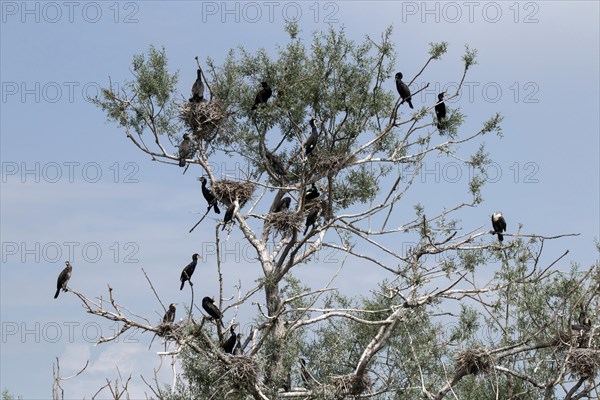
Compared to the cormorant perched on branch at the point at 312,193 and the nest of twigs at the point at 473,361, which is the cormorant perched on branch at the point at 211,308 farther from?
the nest of twigs at the point at 473,361

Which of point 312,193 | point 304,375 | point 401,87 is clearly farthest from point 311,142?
point 304,375

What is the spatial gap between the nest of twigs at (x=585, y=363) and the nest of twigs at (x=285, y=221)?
550 cm

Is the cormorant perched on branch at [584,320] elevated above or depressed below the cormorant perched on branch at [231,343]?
below

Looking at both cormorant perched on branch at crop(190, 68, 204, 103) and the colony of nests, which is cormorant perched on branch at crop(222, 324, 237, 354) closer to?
the colony of nests

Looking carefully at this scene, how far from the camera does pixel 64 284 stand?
1741 cm

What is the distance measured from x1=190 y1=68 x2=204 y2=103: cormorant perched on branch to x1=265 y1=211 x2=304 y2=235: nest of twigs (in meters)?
2.84

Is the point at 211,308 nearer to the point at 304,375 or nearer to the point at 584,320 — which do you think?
the point at 304,375

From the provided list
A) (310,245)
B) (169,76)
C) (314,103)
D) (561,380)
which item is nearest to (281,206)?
(310,245)

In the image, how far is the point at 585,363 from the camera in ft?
50.5

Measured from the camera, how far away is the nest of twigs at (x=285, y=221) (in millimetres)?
18359

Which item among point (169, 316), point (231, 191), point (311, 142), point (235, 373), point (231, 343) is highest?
point (311, 142)

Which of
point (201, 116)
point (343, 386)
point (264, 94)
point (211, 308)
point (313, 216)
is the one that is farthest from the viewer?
point (264, 94)

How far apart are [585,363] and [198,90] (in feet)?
30.0

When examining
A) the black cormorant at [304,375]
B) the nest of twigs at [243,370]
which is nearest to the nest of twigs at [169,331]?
the nest of twigs at [243,370]
